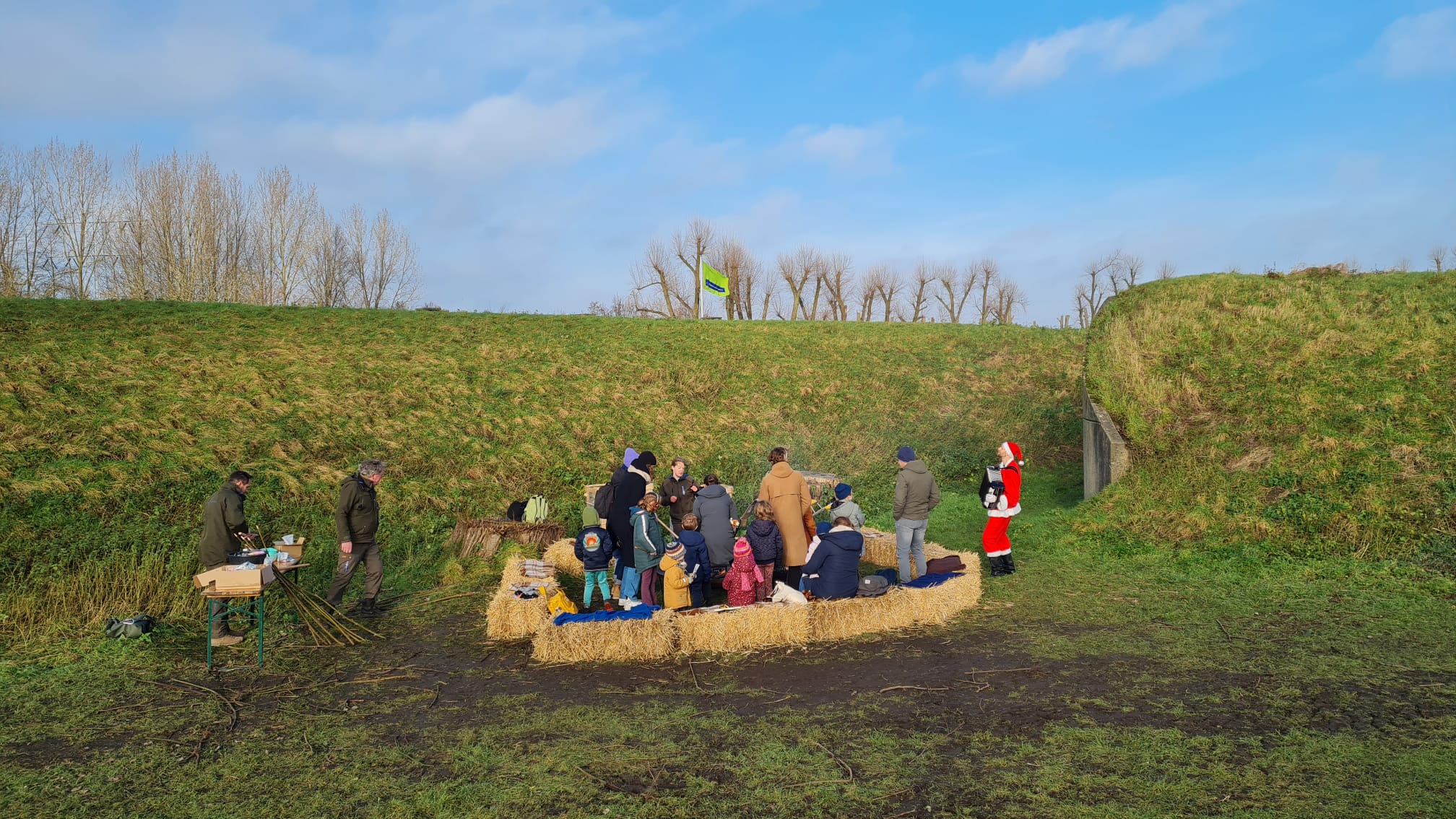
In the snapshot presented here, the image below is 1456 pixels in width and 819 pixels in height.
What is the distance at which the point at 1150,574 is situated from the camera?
11.2 m

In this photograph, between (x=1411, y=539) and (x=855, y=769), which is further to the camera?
(x=1411, y=539)

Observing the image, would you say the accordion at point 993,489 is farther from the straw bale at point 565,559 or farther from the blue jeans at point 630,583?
the straw bale at point 565,559

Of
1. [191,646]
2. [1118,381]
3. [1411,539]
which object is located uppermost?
[1118,381]

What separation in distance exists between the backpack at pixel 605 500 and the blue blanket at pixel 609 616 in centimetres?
168

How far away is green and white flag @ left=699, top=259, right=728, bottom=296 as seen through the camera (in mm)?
37469

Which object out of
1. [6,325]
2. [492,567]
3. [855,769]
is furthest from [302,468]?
[855,769]

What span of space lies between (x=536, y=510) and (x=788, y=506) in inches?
219

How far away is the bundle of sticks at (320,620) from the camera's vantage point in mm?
8945

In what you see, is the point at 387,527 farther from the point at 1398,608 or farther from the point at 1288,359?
the point at 1288,359

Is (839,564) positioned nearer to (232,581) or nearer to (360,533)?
(360,533)

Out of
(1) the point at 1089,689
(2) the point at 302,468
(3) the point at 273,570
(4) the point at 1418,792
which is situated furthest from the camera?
(2) the point at 302,468

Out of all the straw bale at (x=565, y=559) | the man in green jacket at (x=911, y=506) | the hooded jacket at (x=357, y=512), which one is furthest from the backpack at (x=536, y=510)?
the man in green jacket at (x=911, y=506)

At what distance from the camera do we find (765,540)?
32.0 ft

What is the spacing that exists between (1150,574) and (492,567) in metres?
9.49
